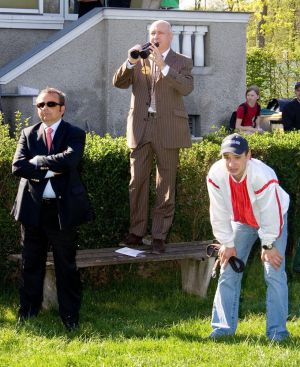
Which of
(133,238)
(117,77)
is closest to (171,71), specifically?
(117,77)

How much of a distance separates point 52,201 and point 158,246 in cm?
150

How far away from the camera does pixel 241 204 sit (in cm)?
735

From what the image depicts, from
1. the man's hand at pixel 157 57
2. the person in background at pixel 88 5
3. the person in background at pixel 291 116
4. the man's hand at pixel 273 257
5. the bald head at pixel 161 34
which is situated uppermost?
the person in background at pixel 88 5

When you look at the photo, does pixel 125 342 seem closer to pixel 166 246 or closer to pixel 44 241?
pixel 44 241

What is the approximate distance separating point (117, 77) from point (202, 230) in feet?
6.04

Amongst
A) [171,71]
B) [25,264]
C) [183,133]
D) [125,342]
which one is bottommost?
[125,342]

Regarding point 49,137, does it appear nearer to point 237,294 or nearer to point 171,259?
point 171,259

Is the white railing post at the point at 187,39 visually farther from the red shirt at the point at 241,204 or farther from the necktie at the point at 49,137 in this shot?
the red shirt at the point at 241,204

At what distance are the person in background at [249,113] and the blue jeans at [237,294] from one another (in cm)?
654

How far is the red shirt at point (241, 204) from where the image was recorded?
725 centimetres

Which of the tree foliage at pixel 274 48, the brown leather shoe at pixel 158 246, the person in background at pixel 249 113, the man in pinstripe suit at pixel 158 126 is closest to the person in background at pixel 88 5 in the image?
the person in background at pixel 249 113

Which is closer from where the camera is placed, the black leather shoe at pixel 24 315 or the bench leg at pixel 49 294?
the black leather shoe at pixel 24 315

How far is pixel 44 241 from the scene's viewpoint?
25.8 ft

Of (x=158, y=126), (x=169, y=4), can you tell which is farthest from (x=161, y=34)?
(x=169, y=4)
